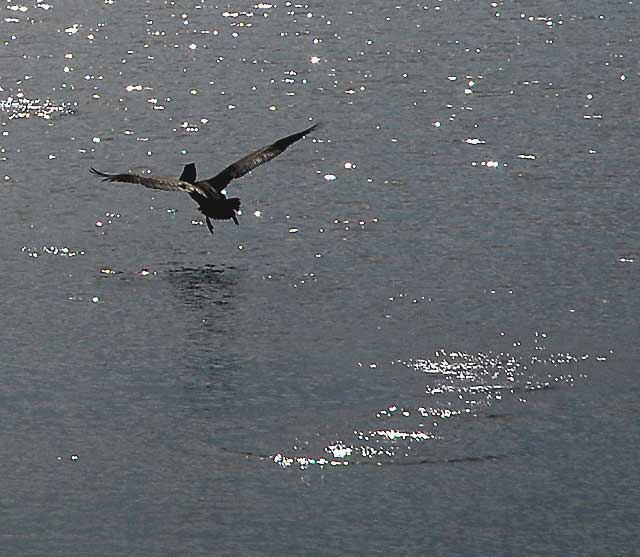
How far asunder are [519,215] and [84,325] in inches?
107

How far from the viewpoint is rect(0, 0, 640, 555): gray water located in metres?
5.35

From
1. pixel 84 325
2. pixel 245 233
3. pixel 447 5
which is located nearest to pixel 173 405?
pixel 84 325

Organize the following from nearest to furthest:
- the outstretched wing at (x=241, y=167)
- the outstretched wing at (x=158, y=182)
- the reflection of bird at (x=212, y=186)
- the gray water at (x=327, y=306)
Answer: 1. the gray water at (x=327, y=306)
2. the outstretched wing at (x=158, y=182)
3. the reflection of bird at (x=212, y=186)
4. the outstretched wing at (x=241, y=167)

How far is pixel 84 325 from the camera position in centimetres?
729

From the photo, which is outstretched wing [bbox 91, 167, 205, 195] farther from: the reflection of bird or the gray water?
the gray water

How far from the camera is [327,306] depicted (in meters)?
7.48

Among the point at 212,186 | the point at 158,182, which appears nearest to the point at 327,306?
the point at 158,182

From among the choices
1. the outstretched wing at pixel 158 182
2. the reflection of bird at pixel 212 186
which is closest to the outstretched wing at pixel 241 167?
the reflection of bird at pixel 212 186

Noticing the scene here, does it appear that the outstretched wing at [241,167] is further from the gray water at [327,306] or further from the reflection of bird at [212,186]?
the gray water at [327,306]

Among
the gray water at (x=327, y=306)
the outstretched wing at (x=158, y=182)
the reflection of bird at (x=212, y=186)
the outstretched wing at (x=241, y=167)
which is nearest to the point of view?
the gray water at (x=327, y=306)

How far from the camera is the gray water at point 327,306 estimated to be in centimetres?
535

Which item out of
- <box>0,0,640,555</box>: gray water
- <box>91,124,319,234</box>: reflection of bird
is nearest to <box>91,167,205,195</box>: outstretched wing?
<box>91,124,319,234</box>: reflection of bird

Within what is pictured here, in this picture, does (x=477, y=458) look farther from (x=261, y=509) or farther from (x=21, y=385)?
(x=21, y=385)

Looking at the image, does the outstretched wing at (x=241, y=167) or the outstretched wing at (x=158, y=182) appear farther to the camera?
the outstretched wing at (x=241, y=167)
